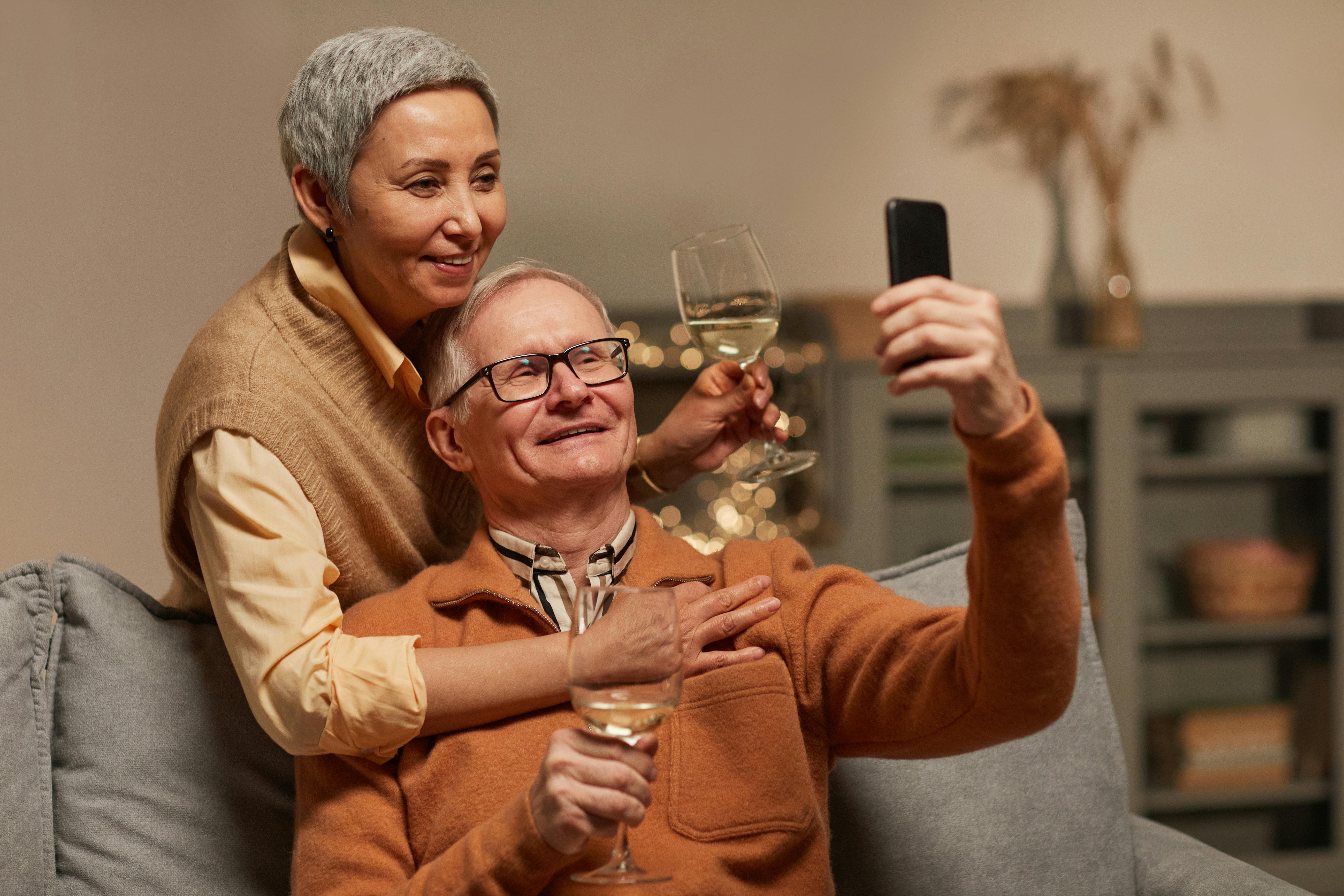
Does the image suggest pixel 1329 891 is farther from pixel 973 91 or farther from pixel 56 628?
pixel 56 628

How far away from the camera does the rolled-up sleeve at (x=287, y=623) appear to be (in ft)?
4.09

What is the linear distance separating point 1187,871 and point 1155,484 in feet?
7.07

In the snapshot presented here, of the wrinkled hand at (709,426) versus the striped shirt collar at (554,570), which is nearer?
the striped shirt collar at (554,570)

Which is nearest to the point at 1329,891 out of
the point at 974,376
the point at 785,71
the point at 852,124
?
the point at 852,124

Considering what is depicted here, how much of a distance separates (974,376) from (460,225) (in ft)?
2.59

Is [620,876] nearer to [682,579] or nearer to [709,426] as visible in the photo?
[682,579]

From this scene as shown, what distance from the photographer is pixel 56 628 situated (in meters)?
1.52

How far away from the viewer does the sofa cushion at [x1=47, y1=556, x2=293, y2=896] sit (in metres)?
1.46

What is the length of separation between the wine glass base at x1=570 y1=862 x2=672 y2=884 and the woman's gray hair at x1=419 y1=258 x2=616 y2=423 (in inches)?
26.3

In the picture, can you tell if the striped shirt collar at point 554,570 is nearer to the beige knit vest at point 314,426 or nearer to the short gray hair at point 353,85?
the beige knit vest at point 314,426

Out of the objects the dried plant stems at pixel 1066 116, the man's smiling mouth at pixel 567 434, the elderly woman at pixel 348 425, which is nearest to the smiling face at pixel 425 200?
the elderly woman at pixel 348 425

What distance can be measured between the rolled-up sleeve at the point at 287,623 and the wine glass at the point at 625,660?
1.13ft

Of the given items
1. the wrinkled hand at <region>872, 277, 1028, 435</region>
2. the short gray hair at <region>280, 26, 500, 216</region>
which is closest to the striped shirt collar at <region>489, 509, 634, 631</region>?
the short gray hair at <region>280, 26, 500, 216</region>

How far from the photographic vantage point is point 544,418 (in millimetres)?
1449
